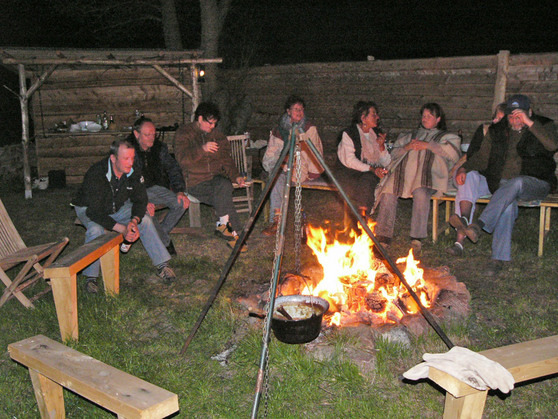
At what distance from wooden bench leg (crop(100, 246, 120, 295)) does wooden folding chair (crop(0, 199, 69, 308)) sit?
48 centimetres

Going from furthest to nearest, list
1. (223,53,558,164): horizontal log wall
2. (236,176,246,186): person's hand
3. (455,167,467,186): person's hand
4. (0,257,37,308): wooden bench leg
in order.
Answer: (223,53,558,164): horizontal log wall → (236,176,246,186): person's hand → (455,167,467,186): person's hand → (0,257,37,308): wooden bench leg

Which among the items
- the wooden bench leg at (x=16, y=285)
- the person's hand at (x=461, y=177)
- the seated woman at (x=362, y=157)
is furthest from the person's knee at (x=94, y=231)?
the person's hand at (x=461, y=177)

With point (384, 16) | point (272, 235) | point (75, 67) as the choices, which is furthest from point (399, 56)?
point (272, 235)

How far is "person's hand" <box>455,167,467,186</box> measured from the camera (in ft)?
19.7

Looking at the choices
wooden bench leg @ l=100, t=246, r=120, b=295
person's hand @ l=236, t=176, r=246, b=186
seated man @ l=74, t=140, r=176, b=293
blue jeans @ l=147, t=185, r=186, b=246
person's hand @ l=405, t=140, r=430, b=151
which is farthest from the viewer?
person's hand @ l=236, t=176, r=246, b=186

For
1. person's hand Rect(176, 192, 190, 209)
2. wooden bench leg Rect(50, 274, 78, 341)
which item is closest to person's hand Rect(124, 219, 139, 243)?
wooden bench leg Rect(50, 274, 78, 341)

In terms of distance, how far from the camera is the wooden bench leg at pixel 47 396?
10.4 feet

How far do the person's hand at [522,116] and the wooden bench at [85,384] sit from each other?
15.2 feet

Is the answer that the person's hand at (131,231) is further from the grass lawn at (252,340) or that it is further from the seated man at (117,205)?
the grass lawn at (252,340)

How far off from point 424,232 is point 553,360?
3.33 m

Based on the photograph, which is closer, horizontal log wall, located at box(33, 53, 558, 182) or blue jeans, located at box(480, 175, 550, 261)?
blue jeans, located at box(480, 175, 550, 261)

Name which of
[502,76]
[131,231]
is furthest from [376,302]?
[502,76]

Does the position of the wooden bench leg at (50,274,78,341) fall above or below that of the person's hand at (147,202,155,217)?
below

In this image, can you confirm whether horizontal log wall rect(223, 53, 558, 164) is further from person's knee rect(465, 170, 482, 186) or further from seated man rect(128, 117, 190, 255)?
seated man rect(128, 117, 190, 255)
